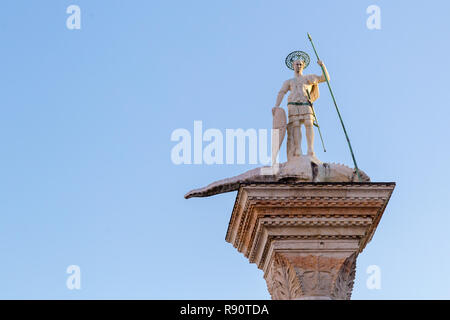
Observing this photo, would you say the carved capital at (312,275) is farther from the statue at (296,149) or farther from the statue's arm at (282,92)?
the statue's arm at (282,92)

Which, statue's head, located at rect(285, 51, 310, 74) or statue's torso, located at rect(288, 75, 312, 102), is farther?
statue's head, located at rect(285, 51, 310, 74)

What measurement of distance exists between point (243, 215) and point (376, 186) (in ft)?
7.31

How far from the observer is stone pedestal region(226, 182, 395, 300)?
15133 millimetres

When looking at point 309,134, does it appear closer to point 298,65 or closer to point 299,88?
point 299,88

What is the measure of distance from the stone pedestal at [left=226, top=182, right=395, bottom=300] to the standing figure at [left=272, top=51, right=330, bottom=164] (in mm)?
1431

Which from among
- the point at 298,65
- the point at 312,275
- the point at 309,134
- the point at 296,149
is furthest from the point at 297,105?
the point at 312,275

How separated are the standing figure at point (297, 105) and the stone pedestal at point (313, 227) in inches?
56.4

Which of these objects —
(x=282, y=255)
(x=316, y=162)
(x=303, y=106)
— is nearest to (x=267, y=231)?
(x=282, y=255)

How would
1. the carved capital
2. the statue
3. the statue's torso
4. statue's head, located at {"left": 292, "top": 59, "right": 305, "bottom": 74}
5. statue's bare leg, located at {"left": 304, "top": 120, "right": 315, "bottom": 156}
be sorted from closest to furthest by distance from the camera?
1. the carved capital
2. the statue
3. statue's bare leg, located at {"left": 304, "top": 120, "right": 315, "bottom": 156}
4. the statue's torso
5. statue's head, located at {"left": 292, "top": 59, "right": 305, "bottom": 74}

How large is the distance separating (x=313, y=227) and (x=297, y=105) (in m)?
2.74

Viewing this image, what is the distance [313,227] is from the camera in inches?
601

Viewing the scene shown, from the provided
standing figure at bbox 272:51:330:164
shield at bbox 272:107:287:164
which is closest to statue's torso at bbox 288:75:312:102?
standing figure at bbox 272:51:330:164

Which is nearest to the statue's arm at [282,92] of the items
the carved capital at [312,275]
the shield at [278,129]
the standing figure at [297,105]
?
the standing figure at [297,105]

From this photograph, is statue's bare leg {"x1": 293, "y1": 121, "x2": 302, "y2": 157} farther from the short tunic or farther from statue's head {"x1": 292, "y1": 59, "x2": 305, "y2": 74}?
statue's head {"x1": 292, "y1": 59, "x2": 305, "y2": 74}
